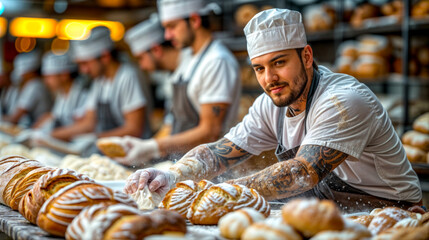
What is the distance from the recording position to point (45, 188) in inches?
64.8

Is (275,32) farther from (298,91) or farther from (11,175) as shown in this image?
(11,175)

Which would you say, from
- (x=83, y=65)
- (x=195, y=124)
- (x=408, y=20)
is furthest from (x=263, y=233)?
(x=83, y=65)

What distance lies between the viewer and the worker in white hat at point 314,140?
6.16ft

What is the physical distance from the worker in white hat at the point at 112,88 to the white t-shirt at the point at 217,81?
118cm

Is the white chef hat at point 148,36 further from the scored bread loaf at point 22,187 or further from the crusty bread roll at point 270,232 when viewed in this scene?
the crusty bread roll at point 270,232

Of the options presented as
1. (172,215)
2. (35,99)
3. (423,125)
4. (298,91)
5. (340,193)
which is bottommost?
(35,99)

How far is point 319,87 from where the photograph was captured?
6.63ft

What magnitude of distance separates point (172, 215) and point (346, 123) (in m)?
0.85

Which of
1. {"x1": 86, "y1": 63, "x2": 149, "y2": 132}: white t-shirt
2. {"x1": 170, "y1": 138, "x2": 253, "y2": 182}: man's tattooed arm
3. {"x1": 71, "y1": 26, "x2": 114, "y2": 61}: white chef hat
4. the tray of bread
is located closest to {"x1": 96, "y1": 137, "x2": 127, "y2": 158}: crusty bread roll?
{"x1": 170, "y1": 138, "x2": 253, "y2": 182}: man's tattooed arm

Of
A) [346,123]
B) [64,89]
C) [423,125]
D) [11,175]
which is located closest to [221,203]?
[346,123]

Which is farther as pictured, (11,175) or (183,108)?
(183,108)

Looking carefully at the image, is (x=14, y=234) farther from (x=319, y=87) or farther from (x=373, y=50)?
(x=373, y=50)

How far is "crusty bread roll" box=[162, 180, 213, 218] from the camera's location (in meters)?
1.71

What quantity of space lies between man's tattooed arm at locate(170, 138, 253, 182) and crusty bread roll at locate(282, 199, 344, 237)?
0.88 metres
